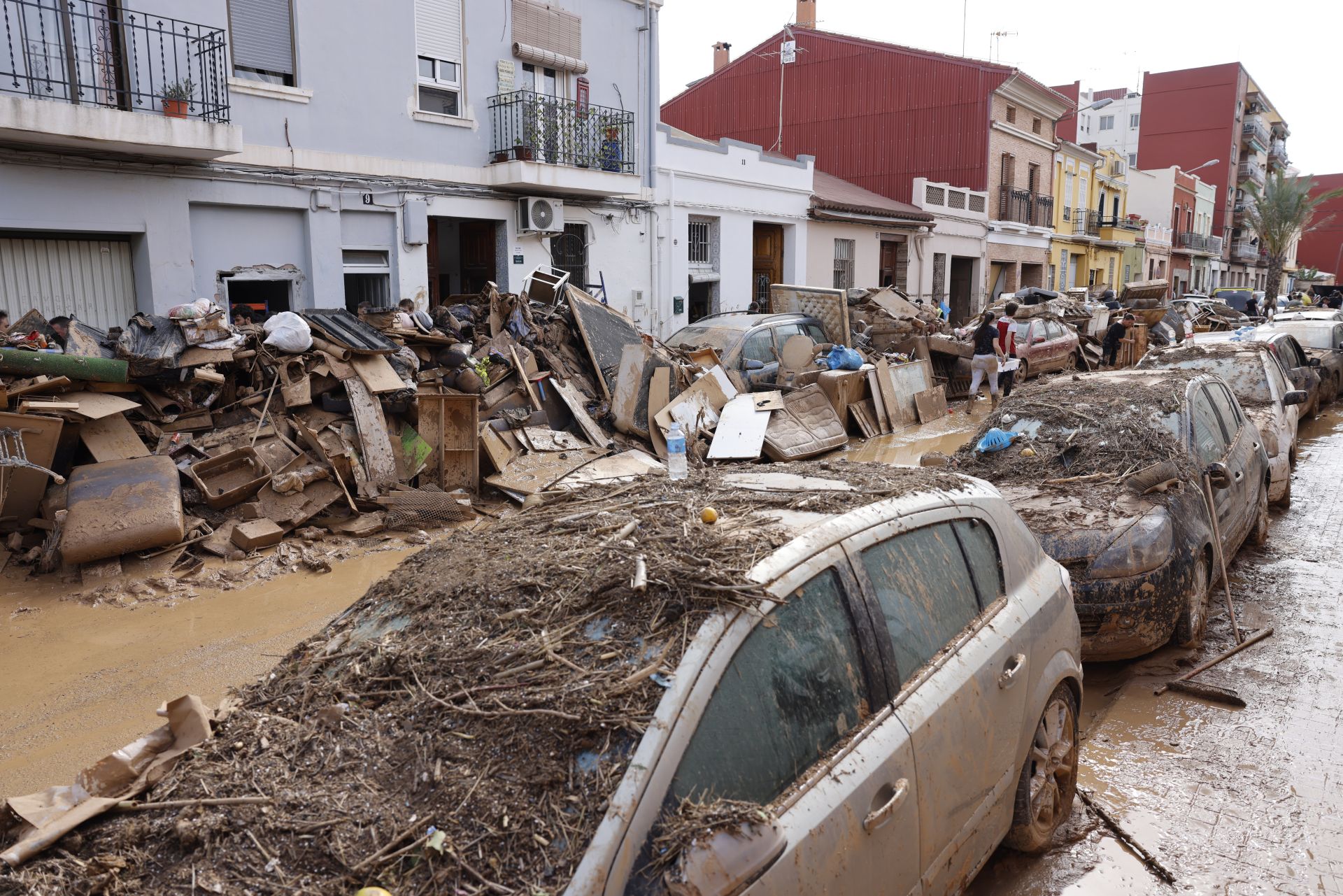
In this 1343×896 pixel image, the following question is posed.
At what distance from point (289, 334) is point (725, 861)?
859cm

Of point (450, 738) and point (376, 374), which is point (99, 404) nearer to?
point (376, 374)

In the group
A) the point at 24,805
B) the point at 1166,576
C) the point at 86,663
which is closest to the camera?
the point at 24,805

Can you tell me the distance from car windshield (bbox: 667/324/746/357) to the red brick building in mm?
82579

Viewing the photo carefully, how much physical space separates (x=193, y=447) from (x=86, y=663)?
3.04 metres

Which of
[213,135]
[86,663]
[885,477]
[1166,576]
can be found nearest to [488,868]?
[885,477]

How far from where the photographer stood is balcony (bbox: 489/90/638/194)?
14.5 m

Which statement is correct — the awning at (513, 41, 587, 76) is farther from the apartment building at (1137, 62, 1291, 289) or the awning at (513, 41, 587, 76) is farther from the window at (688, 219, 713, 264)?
the apartment building at (1137, 62, 1291, 289)

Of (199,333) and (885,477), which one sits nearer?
(885,477)

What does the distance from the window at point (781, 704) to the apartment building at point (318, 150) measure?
1024cm

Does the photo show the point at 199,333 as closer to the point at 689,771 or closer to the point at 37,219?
the point at 37,219

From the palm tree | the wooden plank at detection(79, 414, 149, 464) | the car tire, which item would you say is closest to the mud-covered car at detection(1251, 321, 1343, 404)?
the car tire

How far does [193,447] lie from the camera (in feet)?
28.3

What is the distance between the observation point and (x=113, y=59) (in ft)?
35.3

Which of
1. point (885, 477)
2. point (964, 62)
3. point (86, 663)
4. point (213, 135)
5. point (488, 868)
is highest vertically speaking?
point (964, 62)
